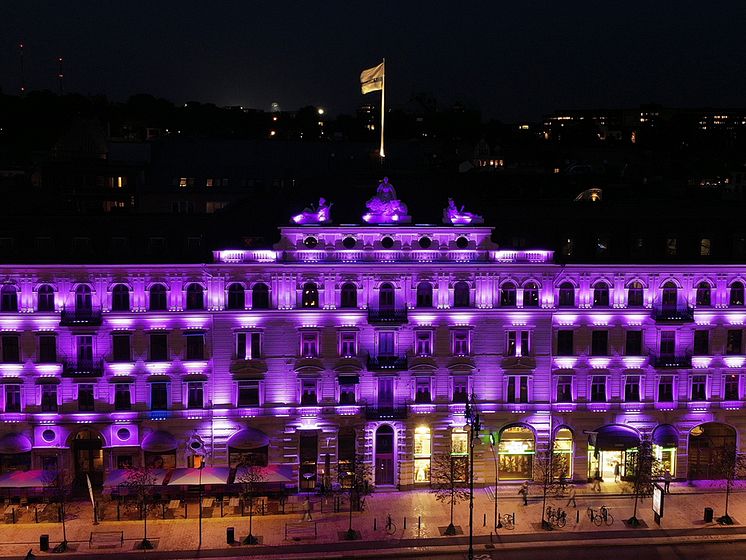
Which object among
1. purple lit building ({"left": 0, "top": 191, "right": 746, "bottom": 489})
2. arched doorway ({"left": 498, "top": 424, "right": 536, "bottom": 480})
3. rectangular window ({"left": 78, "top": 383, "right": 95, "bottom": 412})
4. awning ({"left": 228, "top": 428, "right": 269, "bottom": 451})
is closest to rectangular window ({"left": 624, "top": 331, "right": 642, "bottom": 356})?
purple lit building ({"left": 0, "top": 191, "right": 746, "bottom": 489})

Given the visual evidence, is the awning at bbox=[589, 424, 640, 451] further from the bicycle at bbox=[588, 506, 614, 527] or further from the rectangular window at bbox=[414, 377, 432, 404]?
the rectangular window at bbox=[414, 377, 432, 404]

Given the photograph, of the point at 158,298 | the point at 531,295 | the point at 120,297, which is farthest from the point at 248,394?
the point at 531,295

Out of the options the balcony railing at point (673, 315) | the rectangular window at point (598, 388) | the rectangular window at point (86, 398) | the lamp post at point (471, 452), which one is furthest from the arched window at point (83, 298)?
the balcony railing at point (673, 315)

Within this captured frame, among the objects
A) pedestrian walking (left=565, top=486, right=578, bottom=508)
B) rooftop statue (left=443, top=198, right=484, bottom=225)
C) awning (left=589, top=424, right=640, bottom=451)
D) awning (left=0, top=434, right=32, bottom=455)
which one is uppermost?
rooftop statue (left=443, top=198, right=484, bottom=225)

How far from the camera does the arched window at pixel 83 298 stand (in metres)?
70.2

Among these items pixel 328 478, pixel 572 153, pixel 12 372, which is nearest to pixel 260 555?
pixel 328 478

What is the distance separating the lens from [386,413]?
72125 millimetres

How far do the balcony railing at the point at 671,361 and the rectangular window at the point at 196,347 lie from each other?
109 feet

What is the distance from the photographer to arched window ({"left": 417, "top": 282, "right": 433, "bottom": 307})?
72.7m

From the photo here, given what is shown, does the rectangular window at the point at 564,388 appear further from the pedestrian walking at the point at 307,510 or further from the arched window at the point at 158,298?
the arched window at the point at 158,298

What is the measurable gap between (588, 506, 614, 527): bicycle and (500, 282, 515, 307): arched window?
1586 centimetres

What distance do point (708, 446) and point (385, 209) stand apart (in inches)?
1202

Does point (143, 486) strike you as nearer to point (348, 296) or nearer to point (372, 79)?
point (348, 296)

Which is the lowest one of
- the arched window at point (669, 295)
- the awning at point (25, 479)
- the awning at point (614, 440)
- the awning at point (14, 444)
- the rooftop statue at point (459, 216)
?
the awning at point (25, 479)
